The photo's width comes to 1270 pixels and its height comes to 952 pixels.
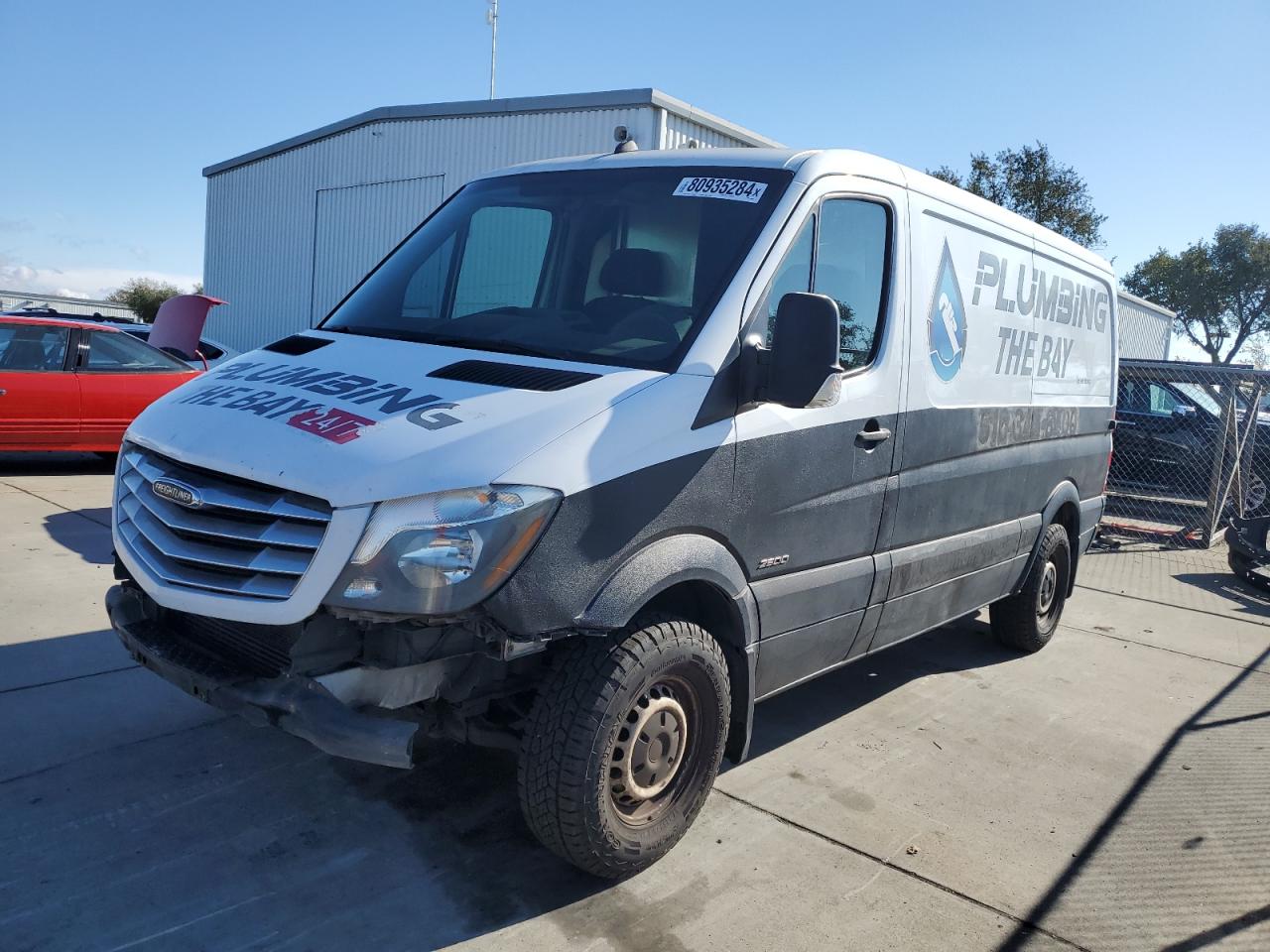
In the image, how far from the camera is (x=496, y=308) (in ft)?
12.3

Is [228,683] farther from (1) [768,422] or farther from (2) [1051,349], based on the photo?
(2) [1051,349]

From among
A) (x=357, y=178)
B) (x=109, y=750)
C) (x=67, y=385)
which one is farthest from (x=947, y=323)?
(x=357, y=178)

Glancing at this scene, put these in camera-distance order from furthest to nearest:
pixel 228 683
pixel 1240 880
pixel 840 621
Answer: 1. pixel 840 621
2. pixel 1240 880
3. pixel 228 683

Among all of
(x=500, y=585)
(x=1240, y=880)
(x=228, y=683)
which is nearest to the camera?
(x=500, y=585)

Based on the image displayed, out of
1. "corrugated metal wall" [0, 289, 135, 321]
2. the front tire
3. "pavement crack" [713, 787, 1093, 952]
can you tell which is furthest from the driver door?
"corrugated metal wall" [0, 289, 135, 321]

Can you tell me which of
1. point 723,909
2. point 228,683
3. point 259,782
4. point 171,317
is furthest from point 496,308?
point 171,317

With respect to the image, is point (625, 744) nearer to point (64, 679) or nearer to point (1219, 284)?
point (64, 679)

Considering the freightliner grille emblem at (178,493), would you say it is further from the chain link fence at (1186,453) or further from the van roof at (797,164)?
the chain link fence at (1186,453)

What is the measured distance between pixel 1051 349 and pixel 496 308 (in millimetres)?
3421

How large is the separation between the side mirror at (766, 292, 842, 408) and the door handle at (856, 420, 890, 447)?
70 cm

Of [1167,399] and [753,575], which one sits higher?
[1167,399]

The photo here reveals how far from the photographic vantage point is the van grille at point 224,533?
2.74 meters

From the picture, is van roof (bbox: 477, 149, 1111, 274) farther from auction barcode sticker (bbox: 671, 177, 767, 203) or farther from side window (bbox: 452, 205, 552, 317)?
side window (bbox: 452, 205, 552, 317)

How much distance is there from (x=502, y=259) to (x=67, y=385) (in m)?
7.46
